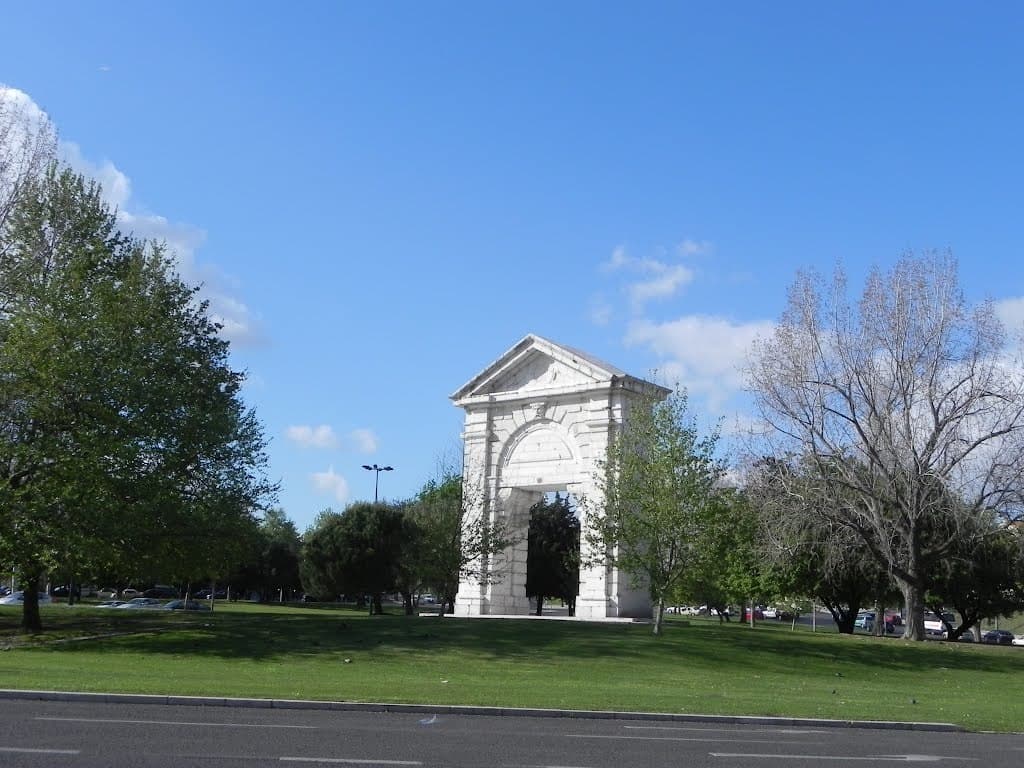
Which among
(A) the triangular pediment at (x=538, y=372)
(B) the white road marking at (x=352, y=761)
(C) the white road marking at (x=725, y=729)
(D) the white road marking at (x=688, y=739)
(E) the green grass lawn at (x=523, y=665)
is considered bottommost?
(E) the green grass lawn at (x=523, y=665)

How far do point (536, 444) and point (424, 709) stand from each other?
91.0 ft

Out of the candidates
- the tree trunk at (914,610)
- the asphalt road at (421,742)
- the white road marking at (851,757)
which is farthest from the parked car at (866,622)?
the white road marking at (851,757)

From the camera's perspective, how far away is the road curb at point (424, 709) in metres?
16.8

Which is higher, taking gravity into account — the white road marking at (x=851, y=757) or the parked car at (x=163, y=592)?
the white road marking at (x=851, y=757)

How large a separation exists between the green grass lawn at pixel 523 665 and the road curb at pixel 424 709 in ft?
2.33

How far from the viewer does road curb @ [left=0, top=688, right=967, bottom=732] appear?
1675cm

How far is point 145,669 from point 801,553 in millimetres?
30594

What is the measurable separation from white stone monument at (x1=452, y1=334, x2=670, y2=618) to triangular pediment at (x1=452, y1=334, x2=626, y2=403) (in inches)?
1.6

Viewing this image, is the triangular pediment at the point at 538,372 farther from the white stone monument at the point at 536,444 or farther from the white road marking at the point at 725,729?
the white road marking at the point at 725,729

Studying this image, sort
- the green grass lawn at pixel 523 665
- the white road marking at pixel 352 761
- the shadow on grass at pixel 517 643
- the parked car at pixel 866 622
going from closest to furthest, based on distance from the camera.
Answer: the white road marking at pixel 352 761 < the green grass lawn at pixel 523 665 < the shadow on grass at pixel 517 643 < the parked car at pixel 866 622

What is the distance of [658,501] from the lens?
3512 cm

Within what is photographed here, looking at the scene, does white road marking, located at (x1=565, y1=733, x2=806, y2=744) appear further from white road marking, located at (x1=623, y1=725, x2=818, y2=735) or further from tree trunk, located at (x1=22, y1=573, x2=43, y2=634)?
tree trunk, located at (x1=22, y1=573, x2=43, y2=634)

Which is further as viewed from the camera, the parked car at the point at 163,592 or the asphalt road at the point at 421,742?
the parked car at the point at 163,592

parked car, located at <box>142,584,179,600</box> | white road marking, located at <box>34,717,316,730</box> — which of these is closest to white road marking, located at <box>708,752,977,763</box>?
white road marking, located at <box>34,717,316,730</box>
